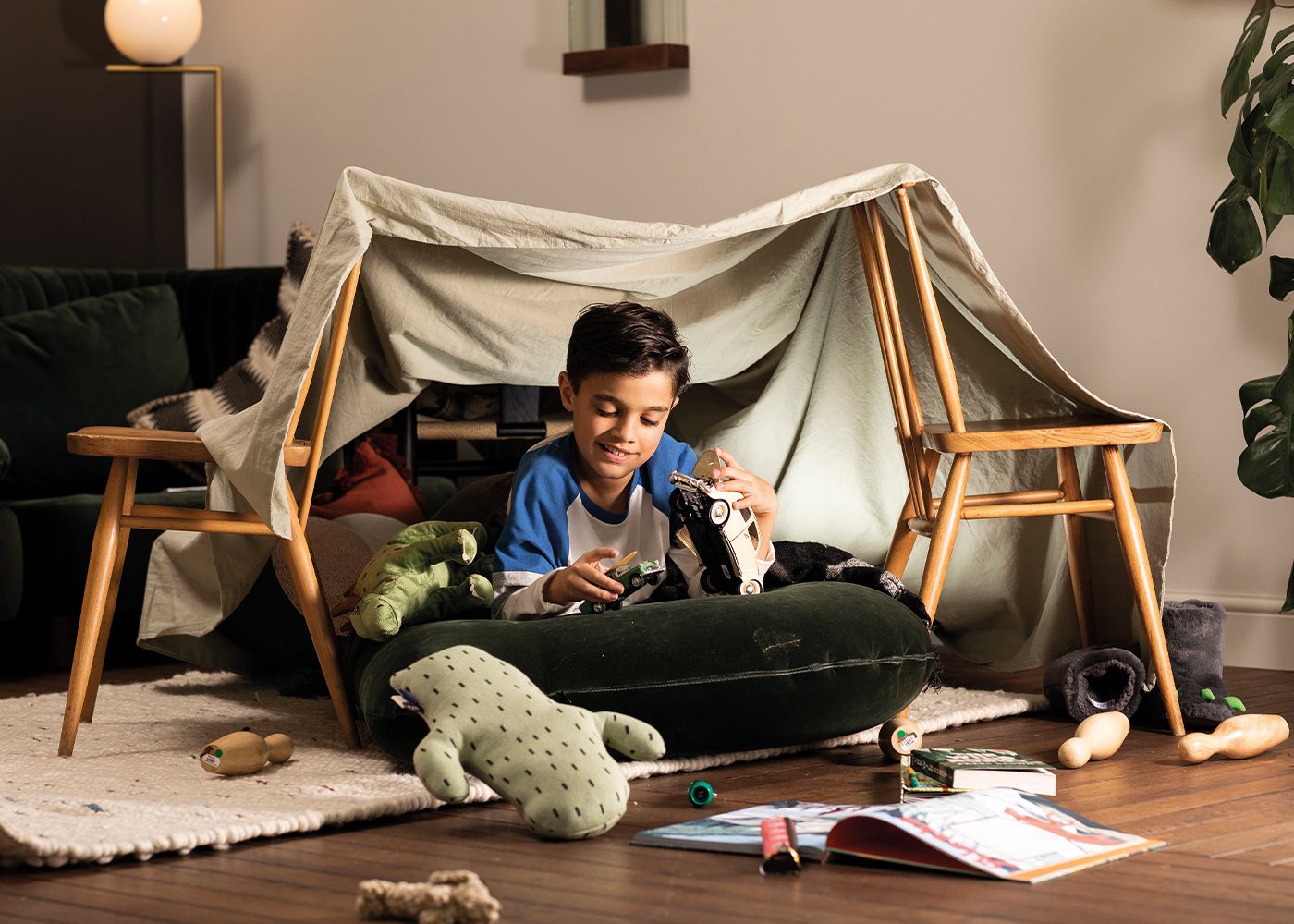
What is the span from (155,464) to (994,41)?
88.7 inches

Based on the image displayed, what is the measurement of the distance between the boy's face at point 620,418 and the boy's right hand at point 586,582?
0.62 ft

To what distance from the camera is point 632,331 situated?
2.39 meters

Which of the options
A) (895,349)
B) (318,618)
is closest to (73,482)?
(318,618)

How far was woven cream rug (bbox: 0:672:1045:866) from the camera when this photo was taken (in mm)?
1803

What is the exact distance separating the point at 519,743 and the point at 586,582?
1.32 feet

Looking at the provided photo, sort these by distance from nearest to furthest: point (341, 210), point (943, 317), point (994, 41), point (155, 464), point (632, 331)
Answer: point (341, 210), point (632, 331), point (943, 317), point (994, 41), point (155, 464)

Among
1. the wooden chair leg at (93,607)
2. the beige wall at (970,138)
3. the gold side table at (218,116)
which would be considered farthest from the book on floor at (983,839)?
the gold side table at (218,116)

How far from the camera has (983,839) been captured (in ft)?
5.64

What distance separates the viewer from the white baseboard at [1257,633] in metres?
3.17

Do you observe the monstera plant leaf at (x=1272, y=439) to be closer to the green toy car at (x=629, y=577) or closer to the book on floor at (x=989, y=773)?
the book on floor at (x=989, y=773)

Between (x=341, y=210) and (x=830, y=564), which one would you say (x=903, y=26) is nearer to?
(x=830, y=564)

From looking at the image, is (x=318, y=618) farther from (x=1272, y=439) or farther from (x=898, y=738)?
(x=1272, y=439)

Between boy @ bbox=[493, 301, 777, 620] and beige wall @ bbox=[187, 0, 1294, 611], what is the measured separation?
4.16 feet

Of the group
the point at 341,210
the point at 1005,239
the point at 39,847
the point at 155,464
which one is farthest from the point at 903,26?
the point at 39,847
